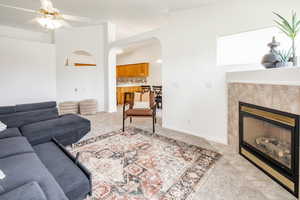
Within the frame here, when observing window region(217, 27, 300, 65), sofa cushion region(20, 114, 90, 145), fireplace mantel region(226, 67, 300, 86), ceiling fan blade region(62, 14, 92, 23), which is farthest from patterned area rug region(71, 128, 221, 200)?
ceiling fan blade region(62, 14, 92, 23)

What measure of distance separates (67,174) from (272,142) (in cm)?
241

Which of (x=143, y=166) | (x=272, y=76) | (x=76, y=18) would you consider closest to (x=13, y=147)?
(x=143, y=166)

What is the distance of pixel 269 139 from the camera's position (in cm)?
205

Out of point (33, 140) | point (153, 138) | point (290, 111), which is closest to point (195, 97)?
point (153, 138)

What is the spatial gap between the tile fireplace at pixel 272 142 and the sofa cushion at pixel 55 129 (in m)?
2.74

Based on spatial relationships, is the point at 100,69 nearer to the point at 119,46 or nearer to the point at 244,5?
the point at 119,46

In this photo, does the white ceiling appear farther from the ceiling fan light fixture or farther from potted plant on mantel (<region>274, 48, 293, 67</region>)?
potted plant on mantel (<region>274, 48, 293, 67</region>)

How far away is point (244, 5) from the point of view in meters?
2.55

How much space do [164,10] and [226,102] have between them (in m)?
2.83

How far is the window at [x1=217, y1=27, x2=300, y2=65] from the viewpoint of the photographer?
Answer: 8.04 ft

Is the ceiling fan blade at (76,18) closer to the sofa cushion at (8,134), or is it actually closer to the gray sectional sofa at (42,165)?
the gray sectional sofa at (42,165)

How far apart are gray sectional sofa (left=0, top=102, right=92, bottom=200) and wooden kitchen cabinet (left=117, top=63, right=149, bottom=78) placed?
5.82 meters

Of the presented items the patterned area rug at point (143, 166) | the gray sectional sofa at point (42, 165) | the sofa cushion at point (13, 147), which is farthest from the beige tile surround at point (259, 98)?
the sofa cushion at point (13, 147)

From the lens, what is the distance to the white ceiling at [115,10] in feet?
11.9
